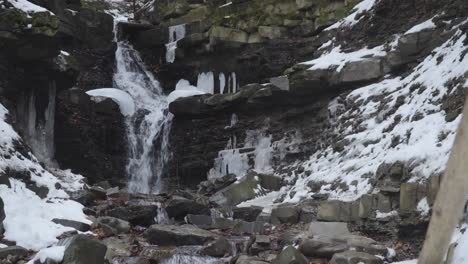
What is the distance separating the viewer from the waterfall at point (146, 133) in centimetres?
1926

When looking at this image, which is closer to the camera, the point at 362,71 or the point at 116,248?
the point at 116,248

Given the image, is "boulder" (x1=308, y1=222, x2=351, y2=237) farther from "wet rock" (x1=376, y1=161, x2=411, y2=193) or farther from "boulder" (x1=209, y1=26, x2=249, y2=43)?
"boulder" (x1=209, y1=26, x2=249, y2=43)

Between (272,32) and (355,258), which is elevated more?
(272,32)

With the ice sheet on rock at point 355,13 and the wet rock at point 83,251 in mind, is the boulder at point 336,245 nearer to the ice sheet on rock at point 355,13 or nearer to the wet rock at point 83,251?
the wet rock at point 83,251

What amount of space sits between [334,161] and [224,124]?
6.89 m

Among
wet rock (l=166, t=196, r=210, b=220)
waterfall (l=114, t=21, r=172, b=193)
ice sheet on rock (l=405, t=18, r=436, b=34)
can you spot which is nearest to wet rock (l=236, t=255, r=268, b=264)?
wet rock (l=166, t=196, r=210, b=220)

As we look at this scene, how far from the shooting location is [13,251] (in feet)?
25.2

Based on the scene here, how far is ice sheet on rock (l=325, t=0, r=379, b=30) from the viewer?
54.2 feet

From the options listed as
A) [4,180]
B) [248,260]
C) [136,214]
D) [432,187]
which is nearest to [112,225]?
[136,214]

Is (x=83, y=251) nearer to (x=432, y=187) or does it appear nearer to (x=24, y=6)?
(x=432, y=187)

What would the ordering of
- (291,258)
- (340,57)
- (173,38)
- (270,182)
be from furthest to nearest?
(173,38)
(340,57)
(270,182)
(291,258)

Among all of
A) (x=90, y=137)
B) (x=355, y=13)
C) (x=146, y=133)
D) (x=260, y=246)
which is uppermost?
(x=355, y=13)

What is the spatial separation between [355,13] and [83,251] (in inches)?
522

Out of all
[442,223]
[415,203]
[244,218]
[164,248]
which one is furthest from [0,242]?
[442,223]
